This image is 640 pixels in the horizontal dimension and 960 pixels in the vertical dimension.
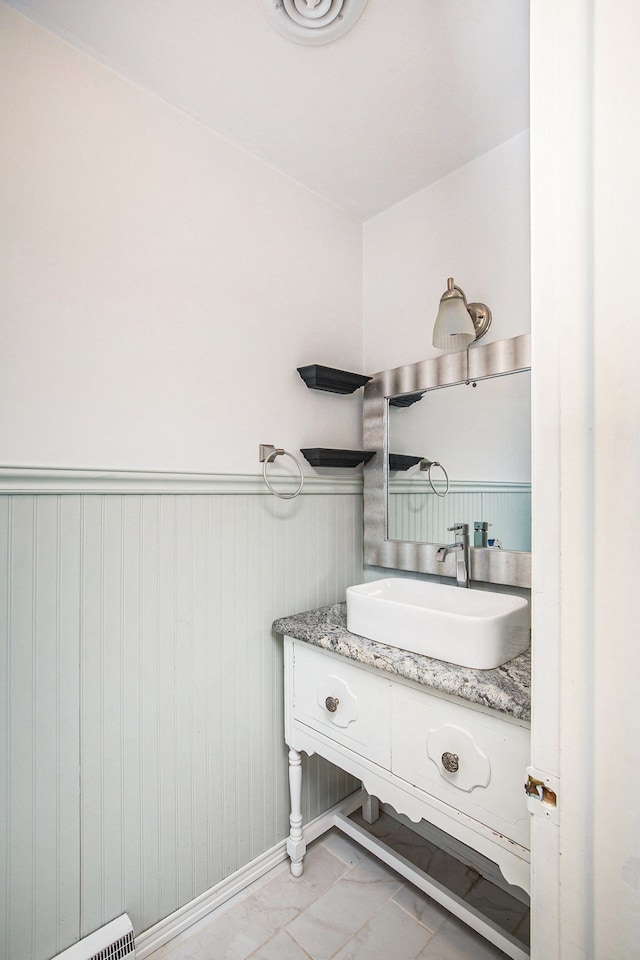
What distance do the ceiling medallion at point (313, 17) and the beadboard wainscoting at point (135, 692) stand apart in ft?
3.70

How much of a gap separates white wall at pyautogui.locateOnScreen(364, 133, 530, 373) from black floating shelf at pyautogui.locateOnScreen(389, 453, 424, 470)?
1.19ft

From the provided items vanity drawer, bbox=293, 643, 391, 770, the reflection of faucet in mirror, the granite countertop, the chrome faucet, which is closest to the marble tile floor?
vanity drawer, bbox=293, 643, 391, 770

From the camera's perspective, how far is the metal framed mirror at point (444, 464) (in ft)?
4.56

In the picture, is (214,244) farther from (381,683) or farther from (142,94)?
(381,683)

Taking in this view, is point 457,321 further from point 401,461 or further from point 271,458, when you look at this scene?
point 271,458

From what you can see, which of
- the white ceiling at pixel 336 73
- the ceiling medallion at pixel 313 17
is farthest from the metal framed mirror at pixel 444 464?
the ceiling medallion at pixel 313 17

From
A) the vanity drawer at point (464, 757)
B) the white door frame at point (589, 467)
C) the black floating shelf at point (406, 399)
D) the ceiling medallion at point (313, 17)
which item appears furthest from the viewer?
the black floating shelf at point (406, 399)

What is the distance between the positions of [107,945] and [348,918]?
0.64 meters

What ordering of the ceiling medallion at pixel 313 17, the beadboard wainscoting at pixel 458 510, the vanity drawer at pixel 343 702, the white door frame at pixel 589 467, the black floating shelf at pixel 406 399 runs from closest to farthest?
the white door frame at pixel 589 467 → the ceiling medallion at pixel 313 17 → the vanity drawer at pixel 343 702 → the beadboard wainscoting at pixel 458 510 → the black floating shelf at pixel 406 399

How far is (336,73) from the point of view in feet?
4.11

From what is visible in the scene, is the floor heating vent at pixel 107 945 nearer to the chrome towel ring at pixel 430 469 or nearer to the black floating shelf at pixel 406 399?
the chrome towel ring at pixel 430 469

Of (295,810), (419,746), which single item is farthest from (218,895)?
(419,746)

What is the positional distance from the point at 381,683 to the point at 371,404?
100 cm

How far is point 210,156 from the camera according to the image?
1436 mm
